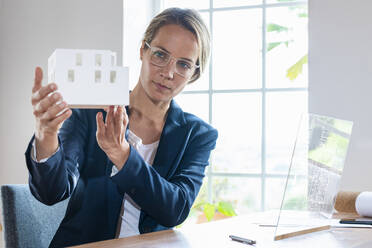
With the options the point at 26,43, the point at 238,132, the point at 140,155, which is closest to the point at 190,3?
the point at 238,132

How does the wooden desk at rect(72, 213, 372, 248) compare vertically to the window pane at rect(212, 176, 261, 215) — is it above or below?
above

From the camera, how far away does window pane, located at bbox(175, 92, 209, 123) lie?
3.28 meters

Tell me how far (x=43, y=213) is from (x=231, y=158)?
1.93 metres

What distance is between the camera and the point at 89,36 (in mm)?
3223

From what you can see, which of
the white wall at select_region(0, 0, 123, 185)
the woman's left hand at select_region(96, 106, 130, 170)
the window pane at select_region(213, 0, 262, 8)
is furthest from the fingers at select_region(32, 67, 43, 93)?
the window pane at select_region(213, 0, 262, 8)

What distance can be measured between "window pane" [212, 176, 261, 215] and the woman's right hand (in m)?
2.13

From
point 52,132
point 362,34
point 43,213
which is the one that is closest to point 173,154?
point 43,213

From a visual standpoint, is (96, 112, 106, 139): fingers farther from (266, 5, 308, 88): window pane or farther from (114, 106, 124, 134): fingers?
(266, 5, 308, 88): window pane

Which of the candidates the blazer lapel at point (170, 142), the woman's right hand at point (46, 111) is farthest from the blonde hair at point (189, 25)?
the woman's right hand at point (46, 111)

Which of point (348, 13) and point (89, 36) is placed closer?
point (348, 13)

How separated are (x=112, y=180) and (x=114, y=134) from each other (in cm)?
15

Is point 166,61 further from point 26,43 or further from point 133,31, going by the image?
point 26,43

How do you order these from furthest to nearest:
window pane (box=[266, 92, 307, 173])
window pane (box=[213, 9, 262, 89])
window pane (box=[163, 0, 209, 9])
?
window pane (box=[163, 0, 209, 9])
window pane (box=[213, 9, 262, 89])
window pane (box=[266, 92, 307, 173])

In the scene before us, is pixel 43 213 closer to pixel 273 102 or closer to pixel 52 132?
pixel 52 132
